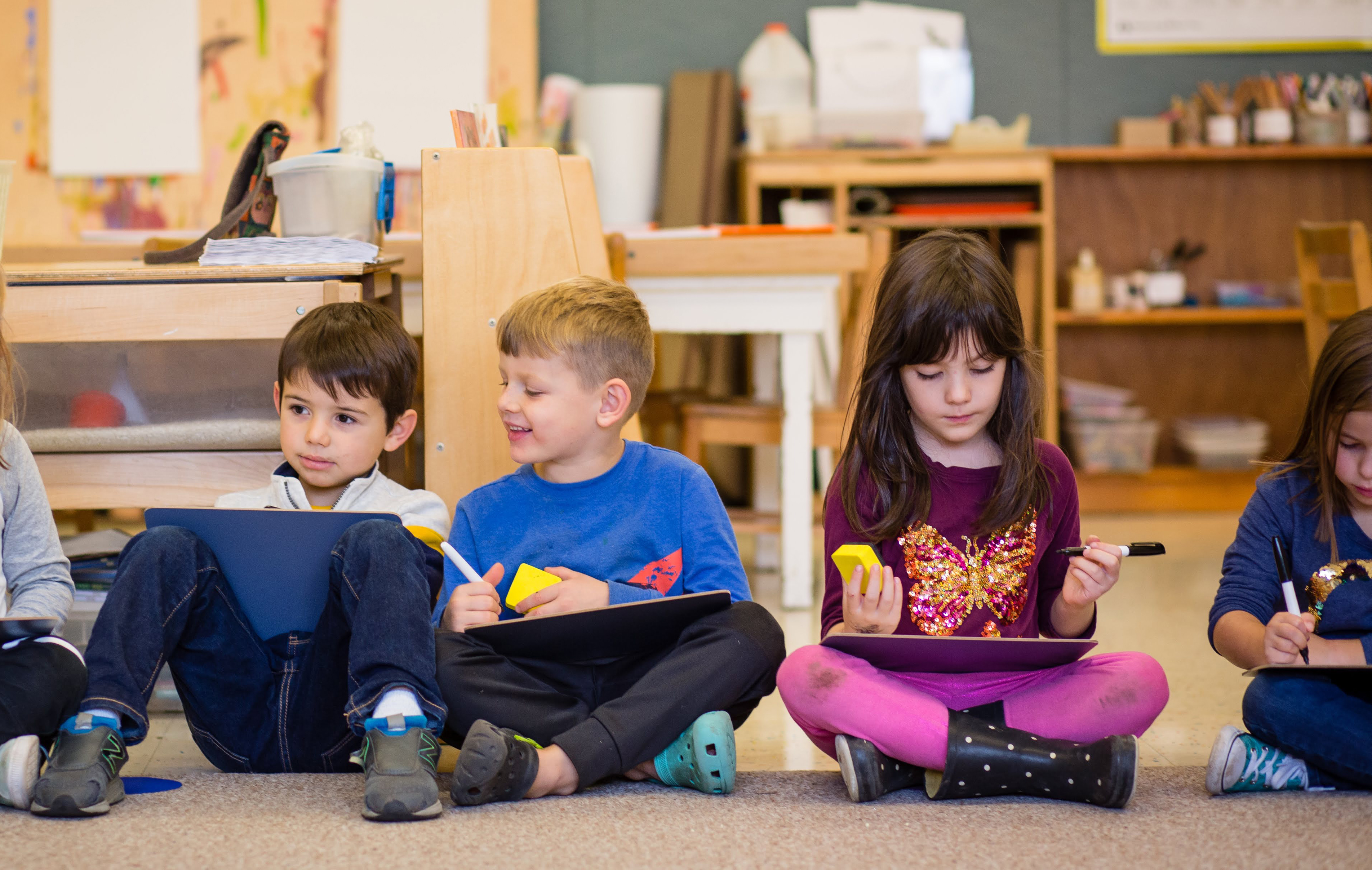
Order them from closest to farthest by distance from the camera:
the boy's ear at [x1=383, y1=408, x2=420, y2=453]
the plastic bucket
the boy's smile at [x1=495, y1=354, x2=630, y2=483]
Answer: the boy's smile at [x1=495, y1=354, x2=630, y2=483]
the boy's ear at [x1=383, y1=408, x2=420, y2=453]
the plastic bucket

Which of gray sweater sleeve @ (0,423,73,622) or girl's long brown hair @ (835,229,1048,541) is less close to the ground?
girl's long brown hair @ (835,229,1048,541)

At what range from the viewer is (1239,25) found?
3.92 meters

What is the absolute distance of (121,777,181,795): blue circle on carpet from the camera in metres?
1.34

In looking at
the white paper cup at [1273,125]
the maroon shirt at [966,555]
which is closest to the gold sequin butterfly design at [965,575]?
the maroon shirt at [966,555]

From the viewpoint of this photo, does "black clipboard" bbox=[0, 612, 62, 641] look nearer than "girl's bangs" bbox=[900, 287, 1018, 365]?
Yes

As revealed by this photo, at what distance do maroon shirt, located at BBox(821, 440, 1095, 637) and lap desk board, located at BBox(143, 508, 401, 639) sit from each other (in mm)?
541

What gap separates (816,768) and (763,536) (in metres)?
1.49

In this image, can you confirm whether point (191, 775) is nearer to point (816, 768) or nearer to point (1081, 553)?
point (816, 768)

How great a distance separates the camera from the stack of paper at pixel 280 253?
1693 millimetres

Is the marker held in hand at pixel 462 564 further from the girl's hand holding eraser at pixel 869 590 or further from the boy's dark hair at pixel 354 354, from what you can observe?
the girl's hand holding eraser at pixel 869 590

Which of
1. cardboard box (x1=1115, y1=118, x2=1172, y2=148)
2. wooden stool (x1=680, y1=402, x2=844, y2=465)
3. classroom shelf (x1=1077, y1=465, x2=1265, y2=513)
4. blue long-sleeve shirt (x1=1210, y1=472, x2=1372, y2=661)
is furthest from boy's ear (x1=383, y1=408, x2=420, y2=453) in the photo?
cardboard box (x1=1115, y1=118, x2=1172, y2=148)

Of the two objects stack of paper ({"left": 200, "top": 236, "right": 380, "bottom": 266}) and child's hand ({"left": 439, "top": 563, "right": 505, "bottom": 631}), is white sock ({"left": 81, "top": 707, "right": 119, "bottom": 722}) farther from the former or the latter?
stack of paper ({"left": 200, "top": 236, "right": 380, "bottom": 266})

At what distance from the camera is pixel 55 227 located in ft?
12.8

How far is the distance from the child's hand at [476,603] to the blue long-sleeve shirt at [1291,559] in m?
0.83
